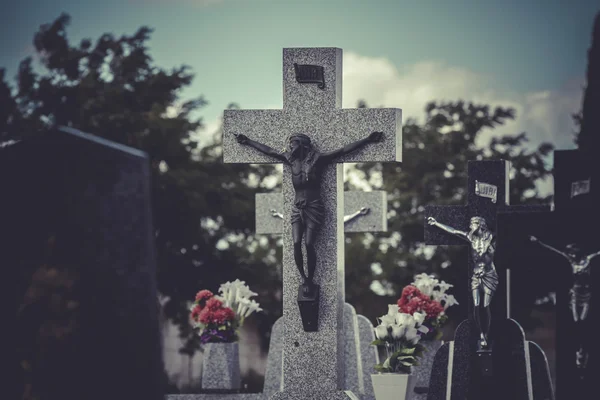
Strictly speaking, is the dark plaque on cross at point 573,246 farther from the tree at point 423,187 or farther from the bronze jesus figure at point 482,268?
the tree at point 423,187

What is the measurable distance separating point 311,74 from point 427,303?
2969 millimetres

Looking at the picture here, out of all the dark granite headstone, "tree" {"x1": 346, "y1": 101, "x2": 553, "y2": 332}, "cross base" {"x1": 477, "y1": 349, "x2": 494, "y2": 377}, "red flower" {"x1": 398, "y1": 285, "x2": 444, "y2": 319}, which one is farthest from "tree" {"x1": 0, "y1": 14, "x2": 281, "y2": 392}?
the dark granite headstone

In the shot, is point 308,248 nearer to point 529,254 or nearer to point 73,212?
point 529,254

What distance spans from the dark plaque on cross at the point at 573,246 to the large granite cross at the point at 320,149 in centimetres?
272

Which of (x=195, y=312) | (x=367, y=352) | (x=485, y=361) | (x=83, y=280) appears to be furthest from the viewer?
(x=195, y=312)

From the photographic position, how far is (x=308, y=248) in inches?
307

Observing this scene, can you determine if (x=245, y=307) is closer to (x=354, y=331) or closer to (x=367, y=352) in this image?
(x=354, y=331)

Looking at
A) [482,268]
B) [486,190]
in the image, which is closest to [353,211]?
[486,190]

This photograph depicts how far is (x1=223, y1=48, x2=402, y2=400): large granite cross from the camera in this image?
772 cm

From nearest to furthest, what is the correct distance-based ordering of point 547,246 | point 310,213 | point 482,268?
point 310,213
point 482,268
point 547,246

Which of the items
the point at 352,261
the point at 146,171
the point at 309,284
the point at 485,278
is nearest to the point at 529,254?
the point at 485,278

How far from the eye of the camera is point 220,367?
1008 centimetres

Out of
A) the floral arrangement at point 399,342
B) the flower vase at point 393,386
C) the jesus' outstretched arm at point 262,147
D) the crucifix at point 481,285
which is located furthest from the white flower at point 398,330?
the jesus' outstretched arm at point 262,147

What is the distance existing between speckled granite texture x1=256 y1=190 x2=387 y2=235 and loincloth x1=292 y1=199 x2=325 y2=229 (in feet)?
14.6
